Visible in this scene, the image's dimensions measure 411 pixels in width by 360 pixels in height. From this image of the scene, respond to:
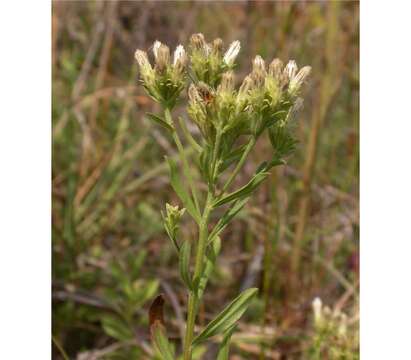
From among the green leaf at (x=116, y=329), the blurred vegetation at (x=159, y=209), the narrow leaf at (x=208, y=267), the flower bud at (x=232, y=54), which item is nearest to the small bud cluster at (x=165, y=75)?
the flower bud at (x=232, y=54)

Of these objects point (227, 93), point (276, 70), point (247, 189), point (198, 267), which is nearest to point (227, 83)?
point (227, 93)

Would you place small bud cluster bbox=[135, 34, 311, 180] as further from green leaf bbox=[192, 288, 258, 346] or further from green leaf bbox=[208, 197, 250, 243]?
green leaf bbox=[192, 288, 258, 346]

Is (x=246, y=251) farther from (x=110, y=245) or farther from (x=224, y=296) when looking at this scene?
(x=110, y=245)

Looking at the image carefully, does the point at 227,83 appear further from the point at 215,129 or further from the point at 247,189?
the point at 247,189

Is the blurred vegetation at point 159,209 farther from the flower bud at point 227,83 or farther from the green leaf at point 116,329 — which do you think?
the flower bud at point 227,83

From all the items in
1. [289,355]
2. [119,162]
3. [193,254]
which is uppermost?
[119,162]
